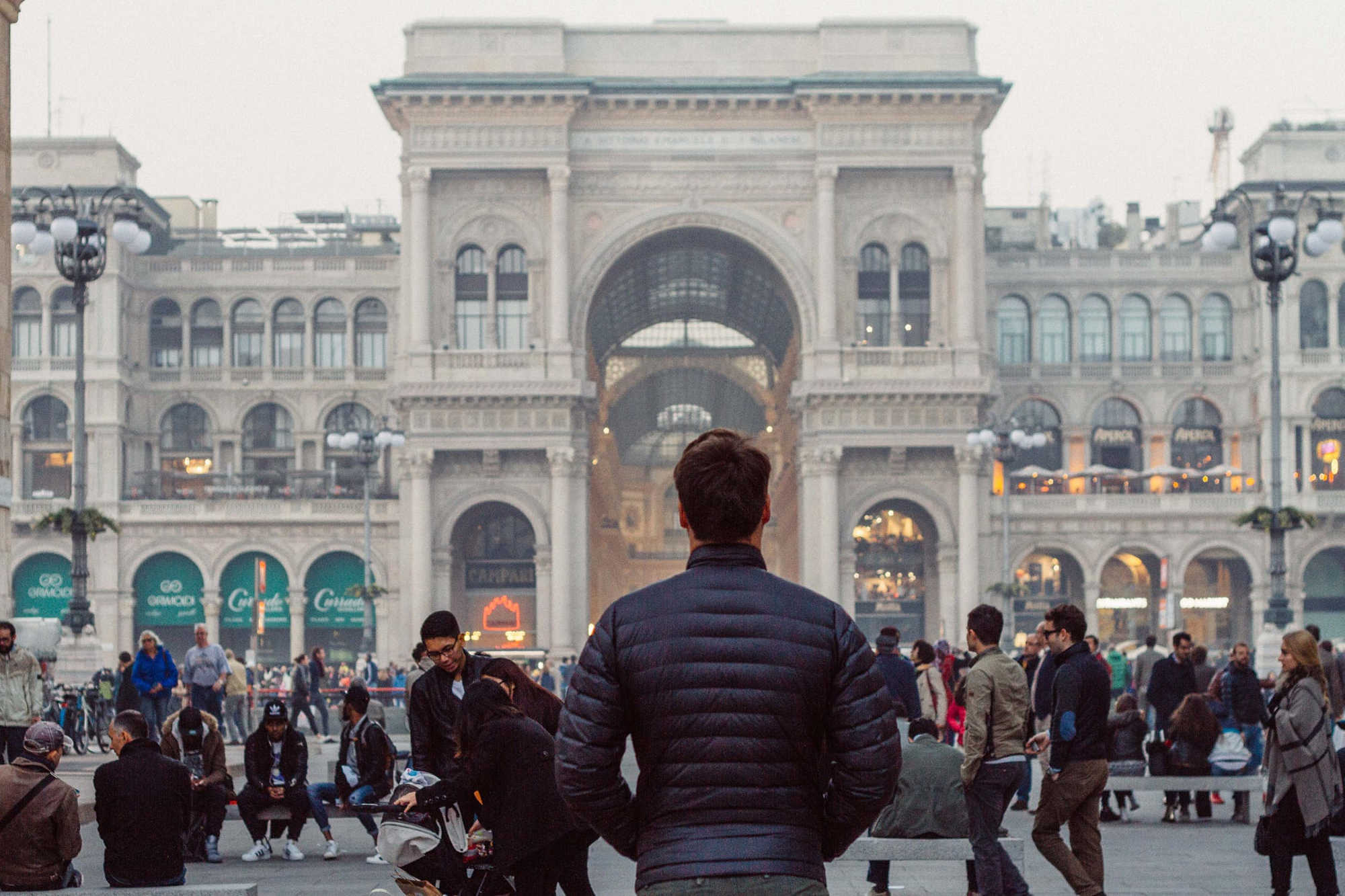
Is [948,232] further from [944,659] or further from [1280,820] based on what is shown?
[1280,820]

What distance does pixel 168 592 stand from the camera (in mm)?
69250

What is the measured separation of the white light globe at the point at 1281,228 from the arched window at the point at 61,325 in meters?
52.4

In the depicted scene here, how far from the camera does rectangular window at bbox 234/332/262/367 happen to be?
74125 millimetres

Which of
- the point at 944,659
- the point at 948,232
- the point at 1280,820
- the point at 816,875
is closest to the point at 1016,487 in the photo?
the point at 948,232

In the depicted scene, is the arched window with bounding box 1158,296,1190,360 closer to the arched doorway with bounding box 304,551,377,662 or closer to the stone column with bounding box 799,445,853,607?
the stone column with bounding box 799,445,853,607

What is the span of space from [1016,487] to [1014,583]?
5.80 metres

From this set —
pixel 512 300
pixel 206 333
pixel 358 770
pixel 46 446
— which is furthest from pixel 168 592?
pixel 358 770

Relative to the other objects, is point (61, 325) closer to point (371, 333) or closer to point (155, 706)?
point (371, 333)

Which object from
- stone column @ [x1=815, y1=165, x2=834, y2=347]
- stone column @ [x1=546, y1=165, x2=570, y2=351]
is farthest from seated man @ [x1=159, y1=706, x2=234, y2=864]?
stone column @ [x1=815, y1=165, x2=834, y2=347]

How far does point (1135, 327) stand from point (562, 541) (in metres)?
25.1

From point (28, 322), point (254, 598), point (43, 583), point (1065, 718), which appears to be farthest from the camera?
point (28, 322)

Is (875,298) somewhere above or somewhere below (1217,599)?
above

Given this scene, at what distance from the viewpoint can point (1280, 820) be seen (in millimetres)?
12320

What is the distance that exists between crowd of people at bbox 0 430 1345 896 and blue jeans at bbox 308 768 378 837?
0.03 meters
